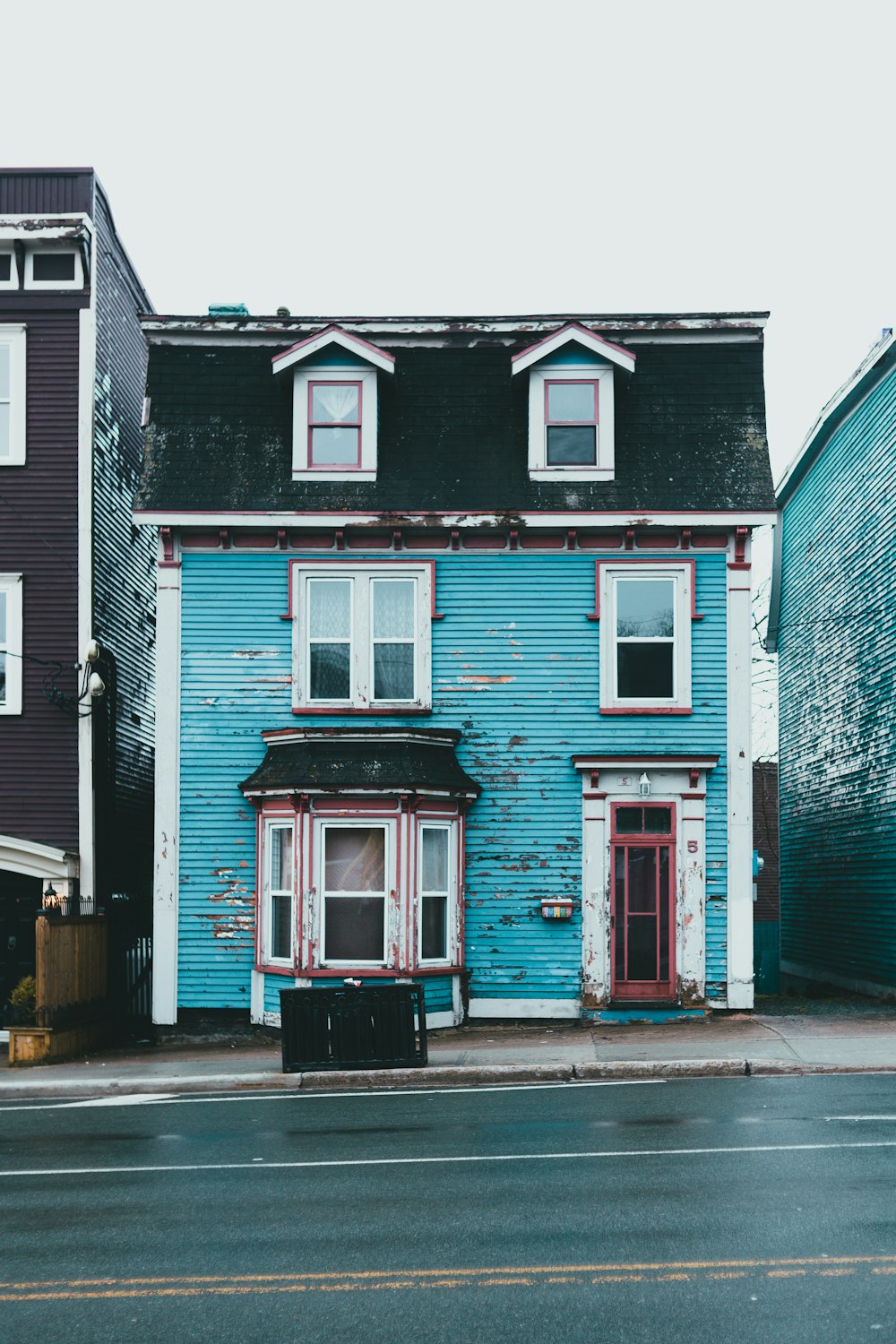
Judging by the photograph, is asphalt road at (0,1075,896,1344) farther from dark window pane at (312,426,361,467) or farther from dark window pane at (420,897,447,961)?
dark window pane at (312,426,361,467)

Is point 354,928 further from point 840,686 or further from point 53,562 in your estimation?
point 840,686

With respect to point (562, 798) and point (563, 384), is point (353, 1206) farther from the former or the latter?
point (563, 384)

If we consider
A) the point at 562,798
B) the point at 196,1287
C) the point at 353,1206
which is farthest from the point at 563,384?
the point at 196,1287

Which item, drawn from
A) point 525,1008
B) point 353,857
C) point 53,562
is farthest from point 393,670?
point 53,562

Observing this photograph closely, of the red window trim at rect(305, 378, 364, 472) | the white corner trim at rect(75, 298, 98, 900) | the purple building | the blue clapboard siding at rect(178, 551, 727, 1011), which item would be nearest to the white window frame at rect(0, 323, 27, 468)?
the purple building

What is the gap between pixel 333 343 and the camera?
19.4m

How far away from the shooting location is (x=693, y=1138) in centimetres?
1077

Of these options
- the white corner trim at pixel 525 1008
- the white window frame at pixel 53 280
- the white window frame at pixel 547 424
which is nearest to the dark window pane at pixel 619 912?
the white corner trim at pixel 525 1008

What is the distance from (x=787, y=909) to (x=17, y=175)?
20.3 meters

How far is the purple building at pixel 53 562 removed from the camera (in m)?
19.5

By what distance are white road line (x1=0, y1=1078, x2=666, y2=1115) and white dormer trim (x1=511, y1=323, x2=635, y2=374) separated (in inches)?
373

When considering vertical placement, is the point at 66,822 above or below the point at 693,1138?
above

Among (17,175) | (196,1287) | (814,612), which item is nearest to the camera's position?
(196,1287)

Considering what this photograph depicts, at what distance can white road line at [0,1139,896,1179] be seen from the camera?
401 inches
